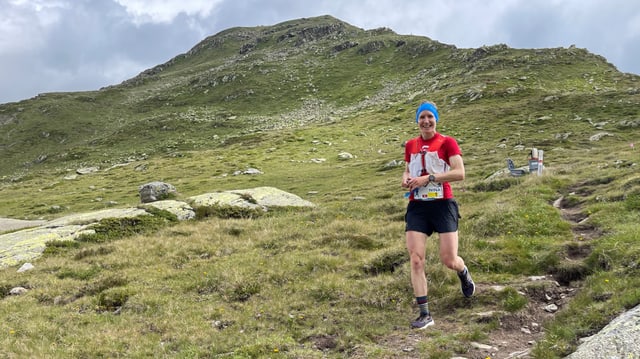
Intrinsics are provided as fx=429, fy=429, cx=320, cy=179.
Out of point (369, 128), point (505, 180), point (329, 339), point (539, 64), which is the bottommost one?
point (329, 339)

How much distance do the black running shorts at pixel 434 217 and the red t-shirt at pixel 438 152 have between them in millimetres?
203

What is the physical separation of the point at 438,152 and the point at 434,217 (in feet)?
4.23

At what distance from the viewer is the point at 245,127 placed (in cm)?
9525

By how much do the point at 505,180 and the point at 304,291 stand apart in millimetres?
16801

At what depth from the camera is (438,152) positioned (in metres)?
8.51

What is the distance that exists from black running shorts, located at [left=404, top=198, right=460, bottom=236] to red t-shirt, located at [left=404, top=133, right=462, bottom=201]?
20 cm

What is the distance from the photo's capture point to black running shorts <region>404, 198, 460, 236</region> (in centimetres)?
845

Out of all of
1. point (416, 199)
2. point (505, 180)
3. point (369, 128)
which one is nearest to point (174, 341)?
point (416, 199)

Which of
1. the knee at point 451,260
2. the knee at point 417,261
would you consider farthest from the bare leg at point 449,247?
the knee at point 417,261

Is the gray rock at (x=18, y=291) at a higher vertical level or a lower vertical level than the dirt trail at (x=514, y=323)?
higher

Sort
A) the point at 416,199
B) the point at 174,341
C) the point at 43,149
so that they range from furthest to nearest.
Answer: the point at 43,149 → the point at 174,341 → the point at 416,199

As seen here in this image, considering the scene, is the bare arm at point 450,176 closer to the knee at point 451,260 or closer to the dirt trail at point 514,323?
the knee at point 451,260

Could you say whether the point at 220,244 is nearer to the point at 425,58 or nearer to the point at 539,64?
the point at 539,64

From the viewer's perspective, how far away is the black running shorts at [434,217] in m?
8.45
